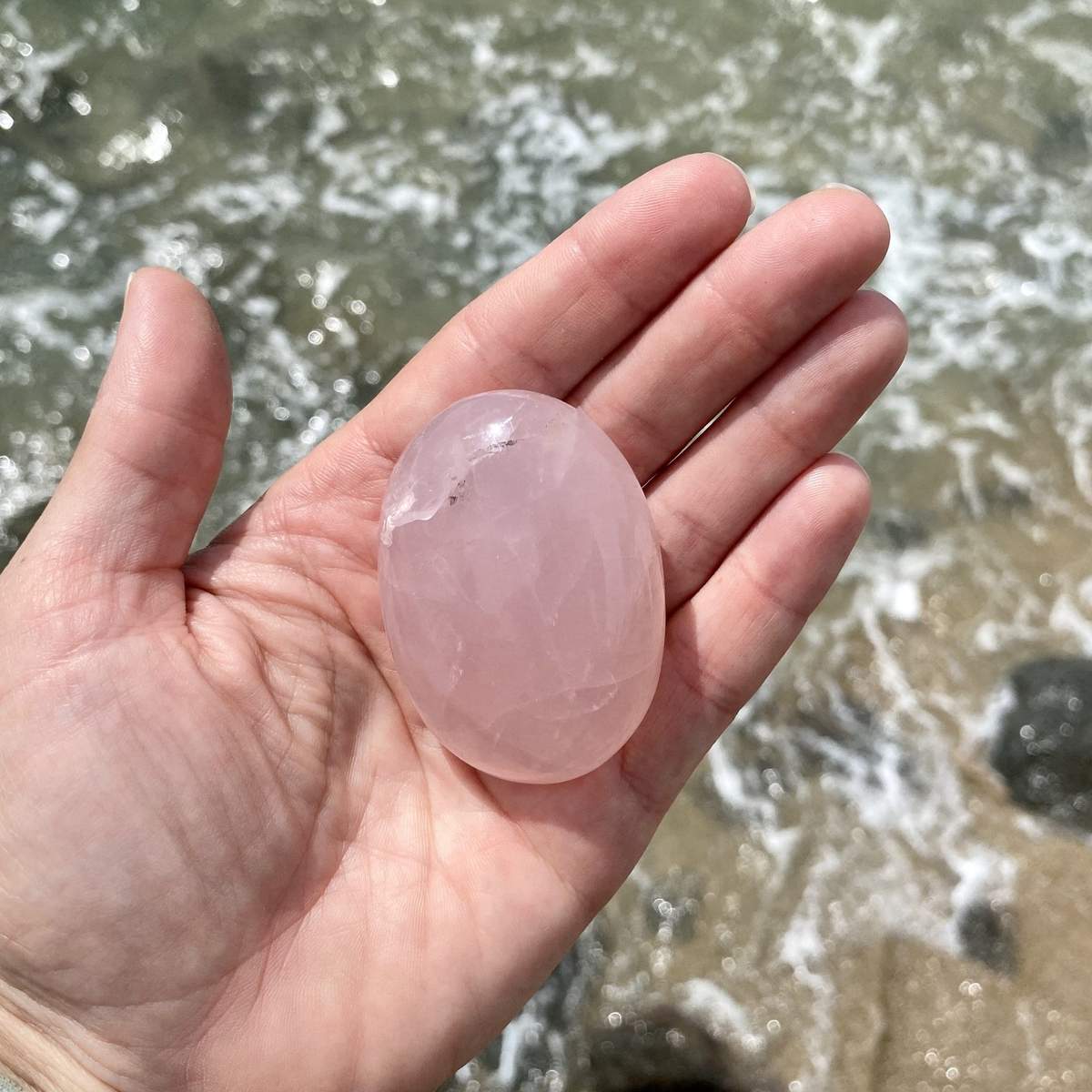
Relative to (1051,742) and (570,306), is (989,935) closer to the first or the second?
(1051,742)

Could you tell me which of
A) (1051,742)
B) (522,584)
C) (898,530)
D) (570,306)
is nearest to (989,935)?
(1051,742)

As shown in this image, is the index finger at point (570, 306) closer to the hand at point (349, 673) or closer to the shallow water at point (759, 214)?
the hand at point (349, 673)

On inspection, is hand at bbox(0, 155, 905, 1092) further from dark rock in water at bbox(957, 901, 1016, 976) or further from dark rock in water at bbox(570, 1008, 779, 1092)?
dark rock in water at bbox(957, 901, 1016, 976)

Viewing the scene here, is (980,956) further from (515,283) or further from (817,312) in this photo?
(515,283)

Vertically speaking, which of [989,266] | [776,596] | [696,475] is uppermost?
[696,475]

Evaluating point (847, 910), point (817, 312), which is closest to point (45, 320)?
point (817, 312)

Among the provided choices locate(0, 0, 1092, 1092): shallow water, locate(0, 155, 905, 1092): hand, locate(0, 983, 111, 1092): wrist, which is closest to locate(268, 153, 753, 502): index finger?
locate(0, 155, 905, 1092): hand
